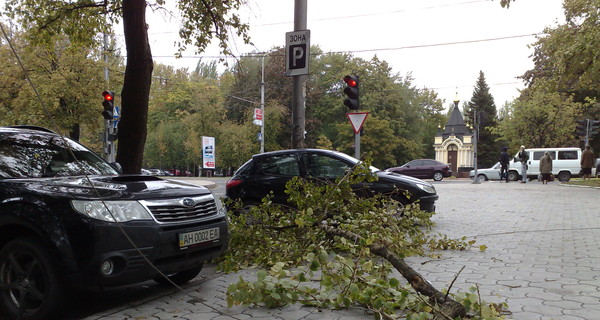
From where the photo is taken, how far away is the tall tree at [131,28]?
→ 7195 mm

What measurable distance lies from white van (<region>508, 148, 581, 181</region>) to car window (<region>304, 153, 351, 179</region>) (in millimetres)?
25570

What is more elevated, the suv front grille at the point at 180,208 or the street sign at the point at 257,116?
the street sign at the point at 257,116

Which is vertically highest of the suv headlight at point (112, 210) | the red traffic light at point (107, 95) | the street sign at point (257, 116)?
the street sign at point (257, 116)

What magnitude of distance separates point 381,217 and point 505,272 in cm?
151

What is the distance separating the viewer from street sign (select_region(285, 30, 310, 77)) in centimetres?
803

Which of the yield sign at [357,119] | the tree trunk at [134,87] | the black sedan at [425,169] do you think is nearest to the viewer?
the tree trunk at [134,87]

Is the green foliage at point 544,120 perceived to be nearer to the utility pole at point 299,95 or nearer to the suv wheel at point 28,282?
the utility pole at point 299,95

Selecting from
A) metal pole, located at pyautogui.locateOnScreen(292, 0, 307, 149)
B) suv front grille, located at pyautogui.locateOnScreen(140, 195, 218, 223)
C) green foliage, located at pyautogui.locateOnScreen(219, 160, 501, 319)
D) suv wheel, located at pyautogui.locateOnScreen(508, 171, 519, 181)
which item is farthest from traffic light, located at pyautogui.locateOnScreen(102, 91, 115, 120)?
suv wheel, located at pyautogui.locateOnScreen(508, 171, 519, 181)

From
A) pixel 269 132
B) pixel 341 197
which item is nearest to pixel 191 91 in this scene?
pixel 269 132

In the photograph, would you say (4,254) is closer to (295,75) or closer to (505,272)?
(505,272)

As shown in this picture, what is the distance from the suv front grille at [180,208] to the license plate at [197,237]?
15cm

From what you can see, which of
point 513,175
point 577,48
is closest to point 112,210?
point 577,48

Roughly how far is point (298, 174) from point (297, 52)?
89.4 inches

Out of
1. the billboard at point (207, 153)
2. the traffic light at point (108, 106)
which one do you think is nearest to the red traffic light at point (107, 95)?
the traffic light at point (108, 106)
